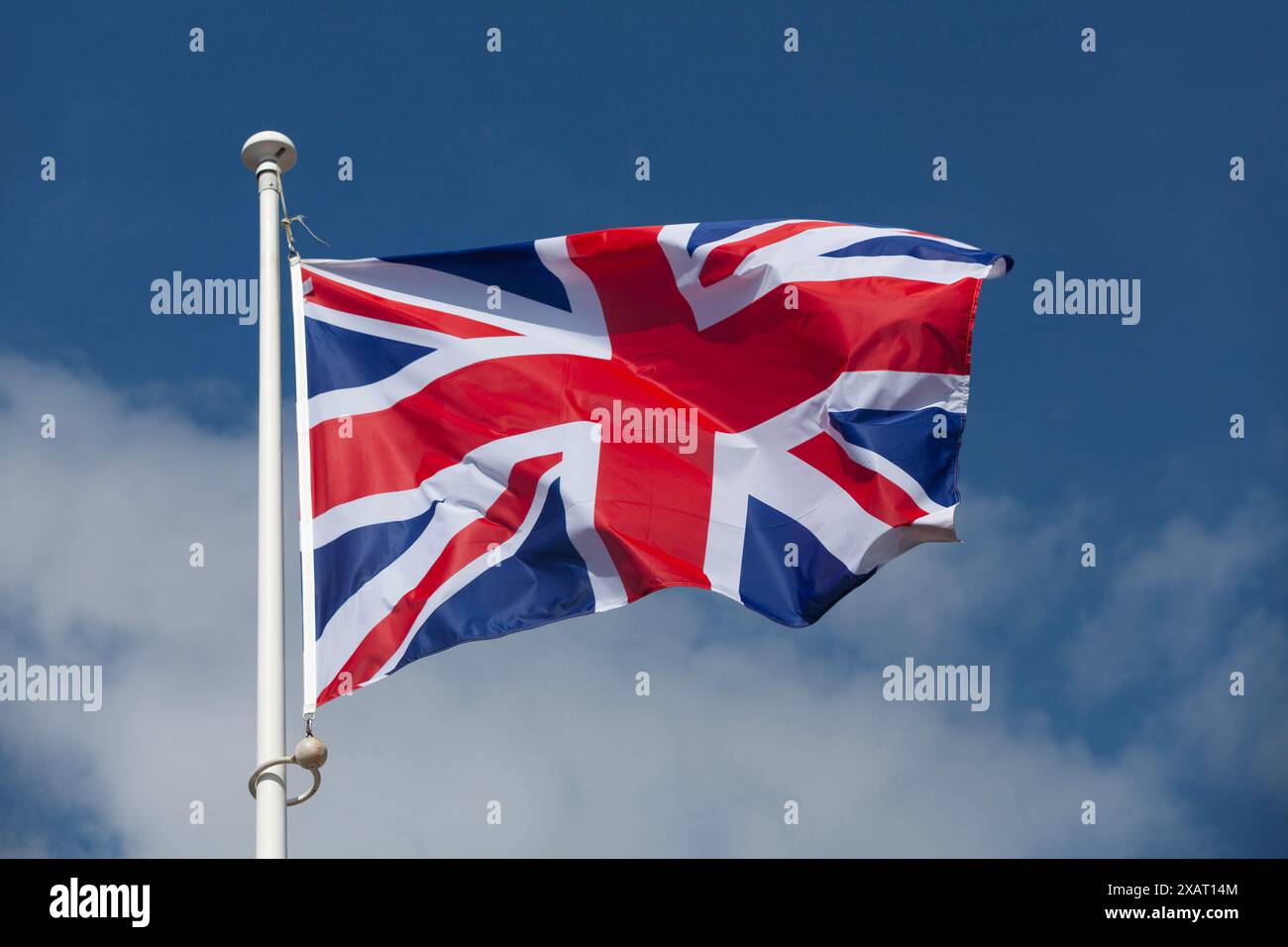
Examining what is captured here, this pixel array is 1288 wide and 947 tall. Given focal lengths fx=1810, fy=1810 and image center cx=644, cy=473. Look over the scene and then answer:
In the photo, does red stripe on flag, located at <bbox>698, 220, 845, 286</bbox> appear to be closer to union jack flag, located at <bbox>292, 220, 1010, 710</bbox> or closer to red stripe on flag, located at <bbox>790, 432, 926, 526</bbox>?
union jack flag, located at <bbox>292, 220, 1010, 710</bbox>

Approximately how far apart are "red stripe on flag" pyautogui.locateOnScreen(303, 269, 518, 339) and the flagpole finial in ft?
3.25

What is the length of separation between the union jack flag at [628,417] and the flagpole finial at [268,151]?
81cm

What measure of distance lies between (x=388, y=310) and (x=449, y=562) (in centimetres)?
214

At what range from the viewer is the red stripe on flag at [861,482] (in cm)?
1360

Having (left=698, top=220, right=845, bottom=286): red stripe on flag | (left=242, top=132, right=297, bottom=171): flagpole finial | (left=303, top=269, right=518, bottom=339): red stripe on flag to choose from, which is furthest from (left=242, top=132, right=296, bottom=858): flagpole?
(left=698, top=220, right=845, bottom=286): red stripe on flag

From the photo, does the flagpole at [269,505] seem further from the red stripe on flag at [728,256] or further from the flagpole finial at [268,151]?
the red stripe on flag at [728,256]

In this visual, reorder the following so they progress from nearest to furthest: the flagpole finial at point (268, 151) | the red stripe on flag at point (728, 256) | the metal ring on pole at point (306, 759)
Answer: the metal ring on pole at point (306, 759), the flagpole finial at point (268, 151), the red stripe on flag at point (728, 256)

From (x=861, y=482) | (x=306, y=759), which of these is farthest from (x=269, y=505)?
(x=861, y=482)

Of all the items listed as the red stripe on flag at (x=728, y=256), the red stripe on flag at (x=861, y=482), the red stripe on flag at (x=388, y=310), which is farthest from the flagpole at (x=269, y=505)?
the red stripe on flag at (x=861, y=482)

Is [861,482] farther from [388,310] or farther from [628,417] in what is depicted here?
[388,310]

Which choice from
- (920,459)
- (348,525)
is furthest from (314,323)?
(920,459)

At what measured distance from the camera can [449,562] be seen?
1305cm

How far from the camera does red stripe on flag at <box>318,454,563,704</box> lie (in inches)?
483

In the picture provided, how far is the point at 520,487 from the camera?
13609 mm
